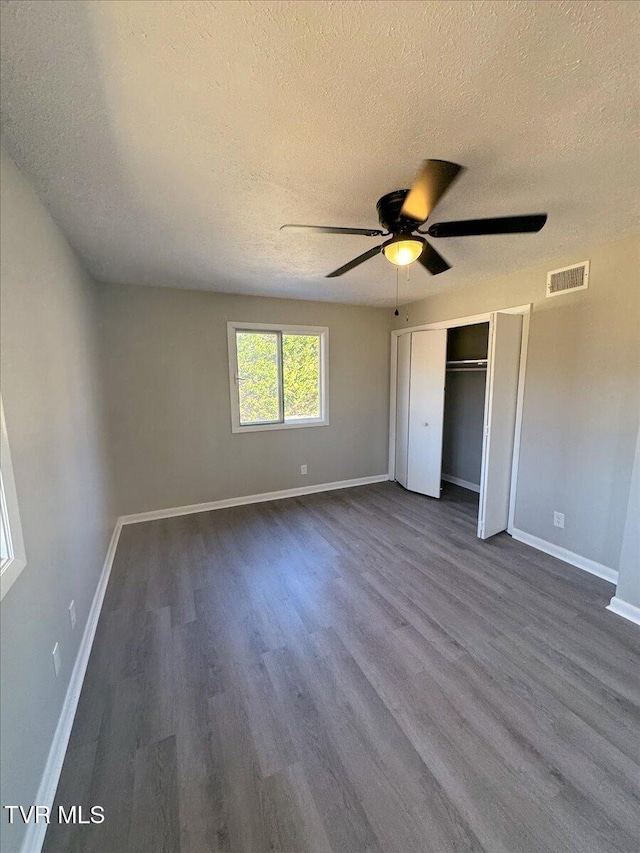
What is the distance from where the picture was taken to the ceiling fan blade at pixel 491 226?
145cm

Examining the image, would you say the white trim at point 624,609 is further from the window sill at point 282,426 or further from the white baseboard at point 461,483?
the window sill at point 282,426

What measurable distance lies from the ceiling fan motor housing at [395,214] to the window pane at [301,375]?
2442 mm

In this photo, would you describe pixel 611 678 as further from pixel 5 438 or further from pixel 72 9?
pixel 72 9

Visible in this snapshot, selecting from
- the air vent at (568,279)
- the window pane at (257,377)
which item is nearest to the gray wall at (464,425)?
the air vent at (568,279)

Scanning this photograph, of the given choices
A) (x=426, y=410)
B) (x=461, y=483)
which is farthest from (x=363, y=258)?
(x=461, y=483)

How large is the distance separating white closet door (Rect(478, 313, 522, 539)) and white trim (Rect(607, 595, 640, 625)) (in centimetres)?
100

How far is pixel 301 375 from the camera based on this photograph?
419 cm

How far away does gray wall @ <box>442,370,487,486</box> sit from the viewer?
4334mm

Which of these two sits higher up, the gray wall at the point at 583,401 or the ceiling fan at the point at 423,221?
the ceiling fan at the point at 423,221

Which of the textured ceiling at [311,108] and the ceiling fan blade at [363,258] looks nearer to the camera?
the textured ceiling at [311,108]

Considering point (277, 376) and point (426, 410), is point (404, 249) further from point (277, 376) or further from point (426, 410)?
point (426, 410)

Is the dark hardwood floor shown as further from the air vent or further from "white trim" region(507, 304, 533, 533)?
the air vent

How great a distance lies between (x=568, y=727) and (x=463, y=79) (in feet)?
8.28

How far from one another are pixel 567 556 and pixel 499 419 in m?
1.24
